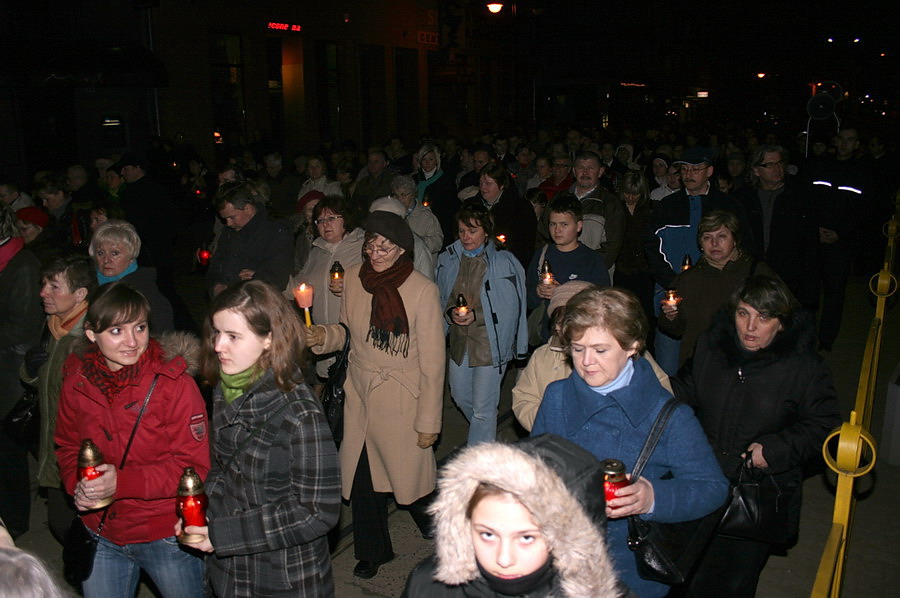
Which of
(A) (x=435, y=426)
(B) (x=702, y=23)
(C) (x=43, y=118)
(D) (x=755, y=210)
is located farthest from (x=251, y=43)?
(B) (x=702, y=23)

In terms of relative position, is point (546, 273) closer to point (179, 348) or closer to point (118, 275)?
point (179, 348)

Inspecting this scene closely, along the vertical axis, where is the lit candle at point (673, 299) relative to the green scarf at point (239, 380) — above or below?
below

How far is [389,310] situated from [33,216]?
482cm

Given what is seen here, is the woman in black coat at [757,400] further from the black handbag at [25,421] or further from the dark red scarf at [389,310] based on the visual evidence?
the black handbag at [25,421]

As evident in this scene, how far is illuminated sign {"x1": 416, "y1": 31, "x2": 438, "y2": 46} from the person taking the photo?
29406 mm

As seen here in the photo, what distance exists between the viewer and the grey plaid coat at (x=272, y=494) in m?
2.96

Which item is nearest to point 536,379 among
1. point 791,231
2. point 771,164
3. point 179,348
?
point 179,348

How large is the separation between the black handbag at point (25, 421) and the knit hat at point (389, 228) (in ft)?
7.36

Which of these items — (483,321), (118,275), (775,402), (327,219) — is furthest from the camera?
(327,219)

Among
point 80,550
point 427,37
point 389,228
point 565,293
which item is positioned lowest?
point 80,550

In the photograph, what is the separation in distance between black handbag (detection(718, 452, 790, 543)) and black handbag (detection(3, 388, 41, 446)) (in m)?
3.88

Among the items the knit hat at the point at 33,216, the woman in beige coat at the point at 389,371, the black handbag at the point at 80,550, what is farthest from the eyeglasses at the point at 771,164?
the knit hat at the point at 33,216

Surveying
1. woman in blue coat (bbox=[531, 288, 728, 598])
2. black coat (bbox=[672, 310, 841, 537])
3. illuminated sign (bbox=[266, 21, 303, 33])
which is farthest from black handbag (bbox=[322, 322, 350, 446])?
illuminated sign (bbox=[266, 21, 303, 33])

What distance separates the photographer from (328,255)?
616 centimetres
